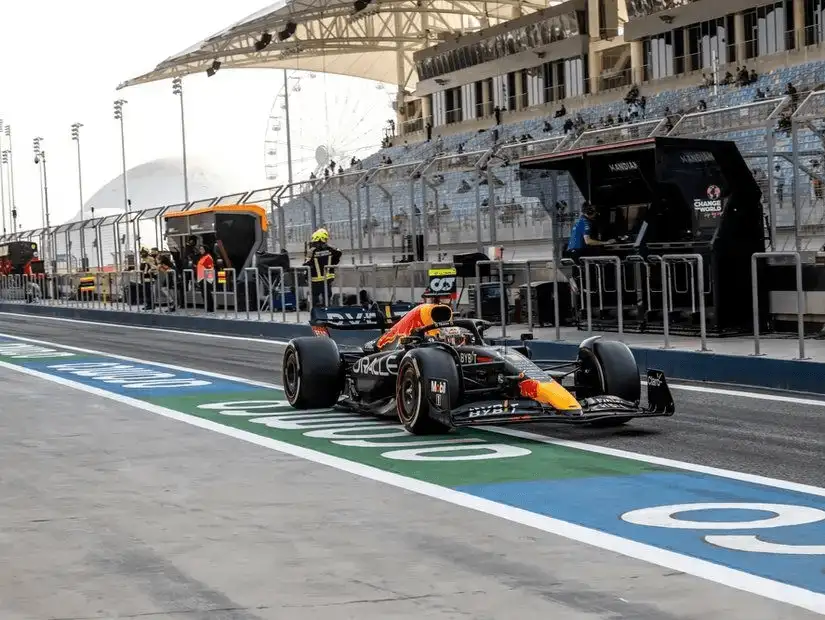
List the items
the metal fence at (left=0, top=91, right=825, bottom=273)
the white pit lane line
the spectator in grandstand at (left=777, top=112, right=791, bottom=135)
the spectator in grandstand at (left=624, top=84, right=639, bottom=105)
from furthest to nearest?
the spectator in grandstand at (left=624, top=84, right=639, bottom=105)
the spectator in grandstand at (left=777, top=112, right=791, bottom=135)
the metal fence at (left=0, top=91, right=825, bottom=273)
the white pit lane line

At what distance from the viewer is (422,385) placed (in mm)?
10336

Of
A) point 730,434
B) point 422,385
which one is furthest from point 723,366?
point 422,385

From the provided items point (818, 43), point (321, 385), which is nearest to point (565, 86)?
point (818, 43)

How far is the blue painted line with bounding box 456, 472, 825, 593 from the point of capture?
602cm

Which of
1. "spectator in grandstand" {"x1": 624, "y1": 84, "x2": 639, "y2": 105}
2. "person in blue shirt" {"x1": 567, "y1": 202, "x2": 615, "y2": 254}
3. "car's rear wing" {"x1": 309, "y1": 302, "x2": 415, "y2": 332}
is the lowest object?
"car's rear wing" {"x1": 309, "y1": 302, "x2": 415, "y2": 332}

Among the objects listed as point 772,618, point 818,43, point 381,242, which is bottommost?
point 772,618

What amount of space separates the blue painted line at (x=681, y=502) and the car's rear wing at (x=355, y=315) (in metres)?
4.65

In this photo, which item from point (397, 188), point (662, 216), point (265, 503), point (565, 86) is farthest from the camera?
point (565, 86)

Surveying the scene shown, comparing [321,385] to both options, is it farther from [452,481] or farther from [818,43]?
[818,43]

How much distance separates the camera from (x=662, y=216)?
63.7ft

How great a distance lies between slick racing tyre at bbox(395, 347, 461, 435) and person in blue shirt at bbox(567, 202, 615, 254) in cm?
974

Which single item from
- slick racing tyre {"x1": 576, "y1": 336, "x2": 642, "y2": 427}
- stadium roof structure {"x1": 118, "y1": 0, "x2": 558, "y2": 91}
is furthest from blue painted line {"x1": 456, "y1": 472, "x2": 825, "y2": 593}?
stadium roof structure {"x1": 118, "y1": 0, "x2": 558, "y2": 91}

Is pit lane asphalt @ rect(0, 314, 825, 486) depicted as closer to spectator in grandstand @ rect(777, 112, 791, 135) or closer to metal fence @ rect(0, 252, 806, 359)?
metal fence @ rect(0, 252, 806, 359)

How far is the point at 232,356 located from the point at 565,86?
4765 centimetres
